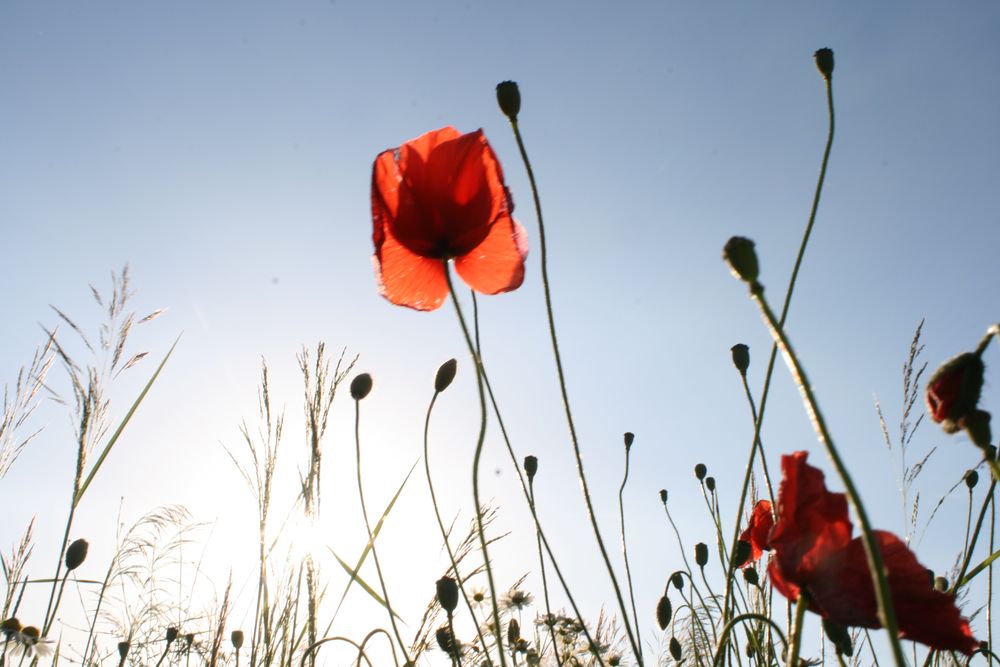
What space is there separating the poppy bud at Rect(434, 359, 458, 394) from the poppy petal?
0.68 ft

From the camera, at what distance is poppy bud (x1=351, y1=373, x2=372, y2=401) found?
168 centimetres

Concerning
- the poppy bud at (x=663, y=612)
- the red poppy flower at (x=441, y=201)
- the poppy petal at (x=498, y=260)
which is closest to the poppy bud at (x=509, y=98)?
the red poppy flower at (x=441, y=201)

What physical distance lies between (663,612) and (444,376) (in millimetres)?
948

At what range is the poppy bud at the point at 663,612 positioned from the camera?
192 cm

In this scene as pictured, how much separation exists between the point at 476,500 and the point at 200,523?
3.12 m

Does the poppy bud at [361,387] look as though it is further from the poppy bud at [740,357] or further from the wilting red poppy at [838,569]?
the wilting red poppy at [838,569]

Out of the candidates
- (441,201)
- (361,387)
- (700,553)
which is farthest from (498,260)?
(700,553)

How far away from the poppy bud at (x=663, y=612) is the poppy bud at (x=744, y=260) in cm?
158

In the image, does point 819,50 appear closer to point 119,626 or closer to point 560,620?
point 560,620

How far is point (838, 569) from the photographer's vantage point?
0.73 meters

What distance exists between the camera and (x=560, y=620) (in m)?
3.93

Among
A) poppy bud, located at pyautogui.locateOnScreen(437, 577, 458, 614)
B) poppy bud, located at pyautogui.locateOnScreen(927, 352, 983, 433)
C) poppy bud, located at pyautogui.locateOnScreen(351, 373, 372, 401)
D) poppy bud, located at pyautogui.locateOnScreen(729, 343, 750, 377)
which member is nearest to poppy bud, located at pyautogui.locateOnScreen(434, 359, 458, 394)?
poppy bud, located at pyautogui.locateOnScreen(351, 373, 372, 401)

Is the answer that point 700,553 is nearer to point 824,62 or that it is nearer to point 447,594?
point 447,594

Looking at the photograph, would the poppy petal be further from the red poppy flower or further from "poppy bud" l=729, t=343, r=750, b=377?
"poppy bud" l=729, t=343, r=750, b=377
